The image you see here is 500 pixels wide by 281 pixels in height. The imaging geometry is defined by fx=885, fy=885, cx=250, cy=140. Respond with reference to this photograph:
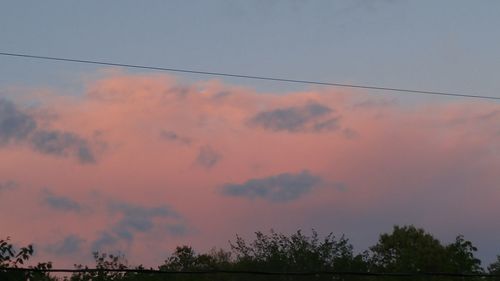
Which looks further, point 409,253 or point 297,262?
point 409,253

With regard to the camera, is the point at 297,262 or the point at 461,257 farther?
the point at 461,257

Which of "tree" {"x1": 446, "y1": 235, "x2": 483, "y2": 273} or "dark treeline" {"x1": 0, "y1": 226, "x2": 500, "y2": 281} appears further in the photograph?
"tree" {"x1": 446, "y1": 235, "x2": 483, "y2": 273}

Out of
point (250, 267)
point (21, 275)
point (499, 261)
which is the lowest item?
point (21, 275)

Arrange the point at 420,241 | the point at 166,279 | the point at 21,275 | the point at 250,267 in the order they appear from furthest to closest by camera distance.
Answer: the point at 420,241 < the point at 250,267 < the point at 166,279 < the point at 21,275

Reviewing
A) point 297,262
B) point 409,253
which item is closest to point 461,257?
point 409,253

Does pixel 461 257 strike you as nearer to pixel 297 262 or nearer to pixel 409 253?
pixel 409 253

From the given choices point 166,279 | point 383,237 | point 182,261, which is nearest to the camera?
point 166,279

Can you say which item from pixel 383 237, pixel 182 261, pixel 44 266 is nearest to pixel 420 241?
pixel 383 237

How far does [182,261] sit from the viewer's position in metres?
36.8

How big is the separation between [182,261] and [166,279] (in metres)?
18.2

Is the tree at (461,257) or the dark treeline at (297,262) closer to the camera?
the dark treeline at (297,262)

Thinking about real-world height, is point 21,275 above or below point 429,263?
below

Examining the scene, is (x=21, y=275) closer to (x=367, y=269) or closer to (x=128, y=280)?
(x=128, y=280)

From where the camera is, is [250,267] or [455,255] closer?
[250,267]
